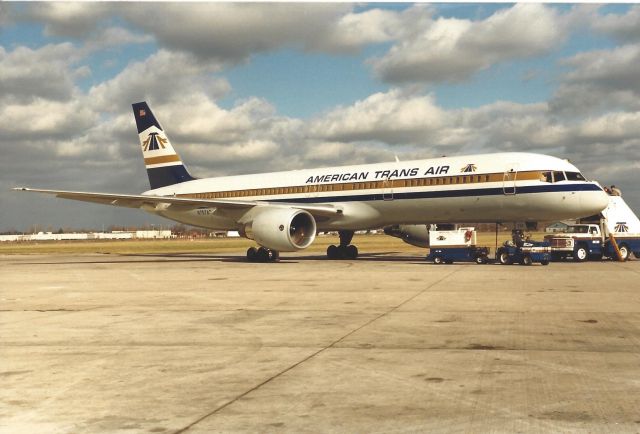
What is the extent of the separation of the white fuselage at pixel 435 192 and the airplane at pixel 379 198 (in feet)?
0.12

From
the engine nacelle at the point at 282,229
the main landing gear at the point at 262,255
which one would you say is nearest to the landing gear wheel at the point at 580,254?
the engine nacelle at the point at 282,229

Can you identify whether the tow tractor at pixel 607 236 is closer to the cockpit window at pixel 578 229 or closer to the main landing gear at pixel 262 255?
the cockpit window at pixel 578 229

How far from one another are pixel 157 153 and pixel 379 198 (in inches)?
611

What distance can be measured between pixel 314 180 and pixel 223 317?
64.6 feet

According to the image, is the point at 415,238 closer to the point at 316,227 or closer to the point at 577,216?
the point at 316,227

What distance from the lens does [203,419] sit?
16.6 feet

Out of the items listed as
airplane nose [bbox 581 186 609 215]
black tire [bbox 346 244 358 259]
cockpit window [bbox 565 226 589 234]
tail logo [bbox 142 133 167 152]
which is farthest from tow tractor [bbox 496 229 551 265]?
tail logo [bbox 142 133 167 152]

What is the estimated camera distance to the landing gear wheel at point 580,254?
1139 inches

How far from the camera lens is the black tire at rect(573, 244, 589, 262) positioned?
94.9 ft

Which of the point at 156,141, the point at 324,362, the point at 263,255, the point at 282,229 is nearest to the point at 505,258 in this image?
the point at 282,229

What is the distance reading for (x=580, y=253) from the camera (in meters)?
28.9

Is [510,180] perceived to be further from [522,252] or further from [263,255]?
[263,255]

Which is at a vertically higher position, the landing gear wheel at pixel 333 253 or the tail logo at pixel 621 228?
the tail logo at pixel 621 228

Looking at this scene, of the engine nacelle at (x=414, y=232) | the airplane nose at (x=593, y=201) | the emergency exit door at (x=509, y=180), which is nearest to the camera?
the airplane nose at (x=593, y=201)
